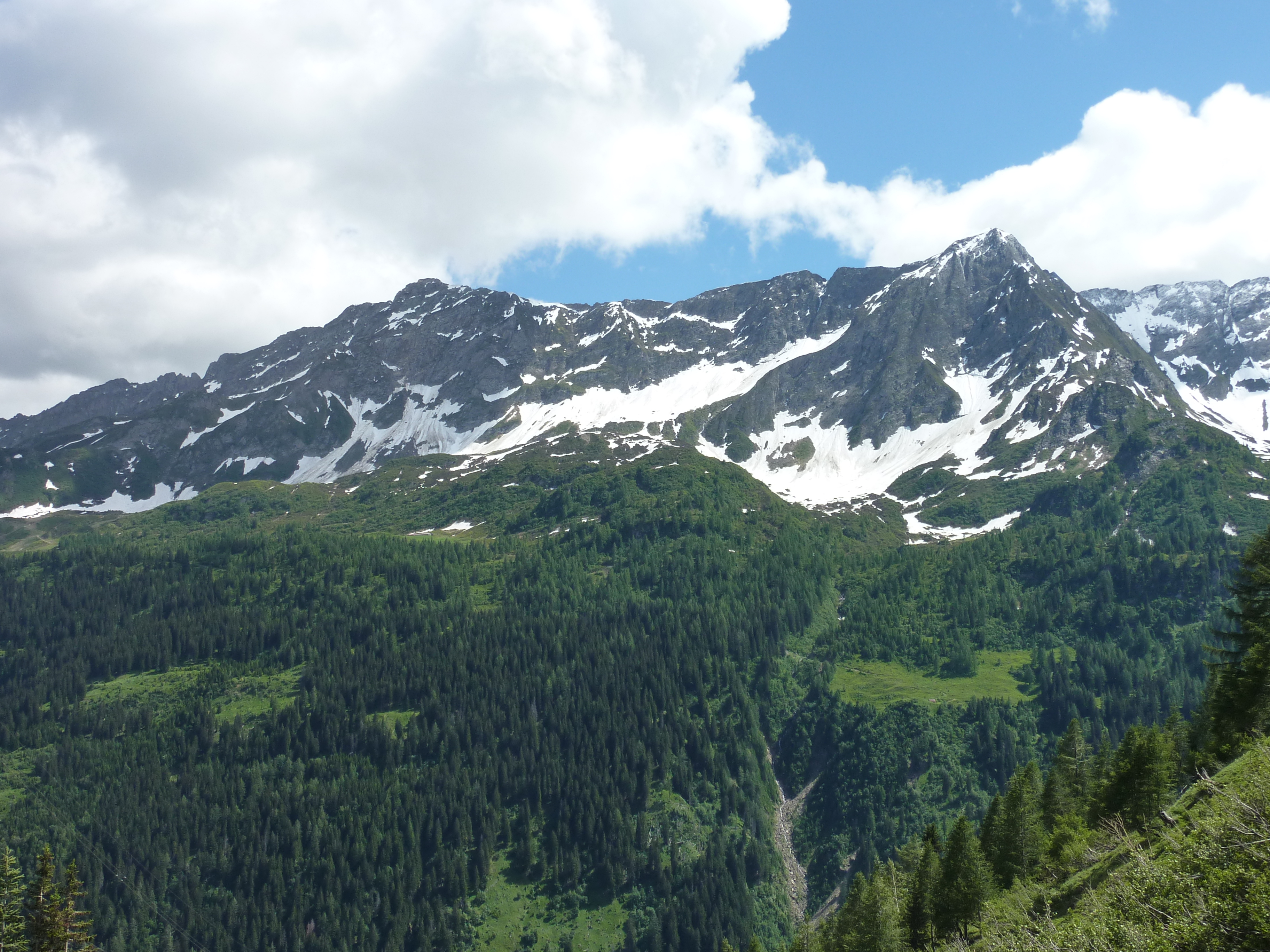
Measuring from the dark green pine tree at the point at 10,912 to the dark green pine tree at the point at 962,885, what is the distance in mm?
59460

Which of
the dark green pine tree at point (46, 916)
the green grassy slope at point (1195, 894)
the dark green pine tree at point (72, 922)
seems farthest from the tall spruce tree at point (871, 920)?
the dark green pine tree at point (46, 916)

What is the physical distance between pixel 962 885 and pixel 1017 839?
847 centimetres

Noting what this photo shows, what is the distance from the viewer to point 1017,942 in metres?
31.7

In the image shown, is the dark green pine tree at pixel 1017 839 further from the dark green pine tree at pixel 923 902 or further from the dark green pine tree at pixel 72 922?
the dark green pine tree at pixel 72 922

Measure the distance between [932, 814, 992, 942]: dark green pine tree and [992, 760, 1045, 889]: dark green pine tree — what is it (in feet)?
11.8

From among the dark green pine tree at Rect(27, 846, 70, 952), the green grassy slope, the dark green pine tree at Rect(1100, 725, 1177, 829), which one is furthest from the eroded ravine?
the green grassy slope

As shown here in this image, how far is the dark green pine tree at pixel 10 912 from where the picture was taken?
49.0m

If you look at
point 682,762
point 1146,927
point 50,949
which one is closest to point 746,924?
point 682,762

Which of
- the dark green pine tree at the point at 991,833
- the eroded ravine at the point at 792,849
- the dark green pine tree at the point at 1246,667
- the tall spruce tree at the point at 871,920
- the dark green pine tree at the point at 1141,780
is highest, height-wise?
the dark green pine tree at the point at 1246,667

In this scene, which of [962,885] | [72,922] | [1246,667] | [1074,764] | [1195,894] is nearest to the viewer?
[1195,894]

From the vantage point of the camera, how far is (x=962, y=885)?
6394 centimetres

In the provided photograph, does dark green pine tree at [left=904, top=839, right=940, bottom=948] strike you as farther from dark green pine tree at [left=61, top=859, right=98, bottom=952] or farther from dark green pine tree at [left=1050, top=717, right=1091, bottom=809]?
dark green pine tree at [left=61, top=859, right=98, bottom=952]

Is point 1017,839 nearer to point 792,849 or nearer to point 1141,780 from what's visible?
point 1141,780

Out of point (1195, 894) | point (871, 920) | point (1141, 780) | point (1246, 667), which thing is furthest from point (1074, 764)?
point (1195, 894)
